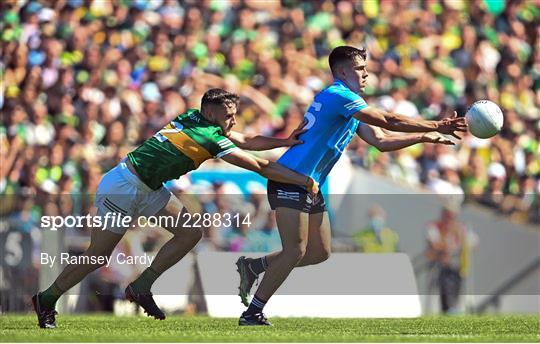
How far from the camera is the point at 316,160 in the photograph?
33.3 ft

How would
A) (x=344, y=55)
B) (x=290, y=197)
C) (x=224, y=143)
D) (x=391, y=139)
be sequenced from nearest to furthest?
(x=224, y=143), (x=290, y=197), (x=344, y=55), (x=391, y=139)

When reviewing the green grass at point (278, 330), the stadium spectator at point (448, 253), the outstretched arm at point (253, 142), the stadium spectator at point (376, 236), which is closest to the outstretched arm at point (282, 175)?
the outstretched arm at point (253, 142)

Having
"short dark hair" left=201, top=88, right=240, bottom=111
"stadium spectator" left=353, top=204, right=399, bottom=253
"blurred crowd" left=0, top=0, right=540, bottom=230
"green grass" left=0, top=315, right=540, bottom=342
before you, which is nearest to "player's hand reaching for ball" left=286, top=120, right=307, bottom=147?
"short dark hair" left=201, top=88, right=240, bottom=111

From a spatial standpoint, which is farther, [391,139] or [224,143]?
[391,139]

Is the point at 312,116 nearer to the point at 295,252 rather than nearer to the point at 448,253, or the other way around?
the point at 295,252

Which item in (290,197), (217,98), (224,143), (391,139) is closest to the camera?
(224,143)

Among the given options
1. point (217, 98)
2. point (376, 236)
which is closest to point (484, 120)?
point (217, 98)

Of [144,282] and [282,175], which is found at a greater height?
[282,175]

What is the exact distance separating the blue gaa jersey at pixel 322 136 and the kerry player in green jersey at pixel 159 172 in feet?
0.47

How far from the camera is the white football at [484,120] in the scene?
985 centimetres

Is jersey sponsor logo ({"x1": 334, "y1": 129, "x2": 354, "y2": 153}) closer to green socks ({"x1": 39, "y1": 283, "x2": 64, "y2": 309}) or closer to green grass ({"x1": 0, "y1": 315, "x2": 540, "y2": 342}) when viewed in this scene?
green grass ({"x1": 0, "y1": 315, "x2": 540, "y2": 342})

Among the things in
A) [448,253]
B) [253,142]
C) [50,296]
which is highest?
[253,142]

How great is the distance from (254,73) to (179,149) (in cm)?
824

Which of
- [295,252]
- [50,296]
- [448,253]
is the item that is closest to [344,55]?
[295,252]
